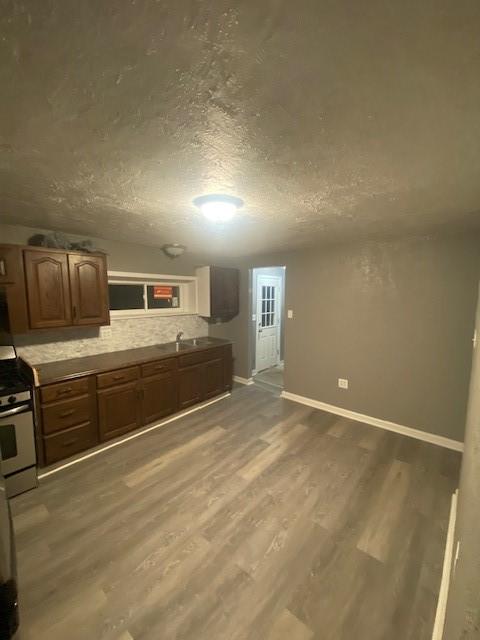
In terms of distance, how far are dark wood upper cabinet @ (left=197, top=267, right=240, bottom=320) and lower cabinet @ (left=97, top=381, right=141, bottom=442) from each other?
1.73 meters

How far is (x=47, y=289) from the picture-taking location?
97.0 inches

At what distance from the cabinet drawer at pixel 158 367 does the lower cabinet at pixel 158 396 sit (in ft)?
0.17

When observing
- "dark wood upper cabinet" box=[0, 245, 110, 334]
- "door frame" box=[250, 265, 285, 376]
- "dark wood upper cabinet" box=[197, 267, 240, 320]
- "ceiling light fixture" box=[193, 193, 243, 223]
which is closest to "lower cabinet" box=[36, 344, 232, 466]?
"dark wood upper cabinet" box=[0, 245, 110, 334]

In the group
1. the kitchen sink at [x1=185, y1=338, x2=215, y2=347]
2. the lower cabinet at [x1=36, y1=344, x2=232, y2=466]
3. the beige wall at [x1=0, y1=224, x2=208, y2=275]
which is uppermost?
the beige wall at [x1=0, y1=224, x2=208, y2=275]

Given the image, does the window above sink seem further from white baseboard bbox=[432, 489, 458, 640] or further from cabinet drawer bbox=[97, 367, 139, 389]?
white baseboard bbox=[432, 489, 458, 640]

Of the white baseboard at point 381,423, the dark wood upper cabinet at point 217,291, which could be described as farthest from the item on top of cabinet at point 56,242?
the white baseboard at point 381,423

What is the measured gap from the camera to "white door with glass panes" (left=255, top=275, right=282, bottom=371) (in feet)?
16.4

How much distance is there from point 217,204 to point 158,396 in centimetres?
239

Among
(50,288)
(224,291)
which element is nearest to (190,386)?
(224,291)

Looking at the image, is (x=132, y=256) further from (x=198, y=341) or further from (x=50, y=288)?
(x=198, y=341)

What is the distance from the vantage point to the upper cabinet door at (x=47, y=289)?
7.77 ft

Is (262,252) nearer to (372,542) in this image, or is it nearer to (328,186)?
(328,186)

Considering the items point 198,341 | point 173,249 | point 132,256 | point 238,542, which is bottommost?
point 238,542

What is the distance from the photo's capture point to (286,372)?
13.1ft
